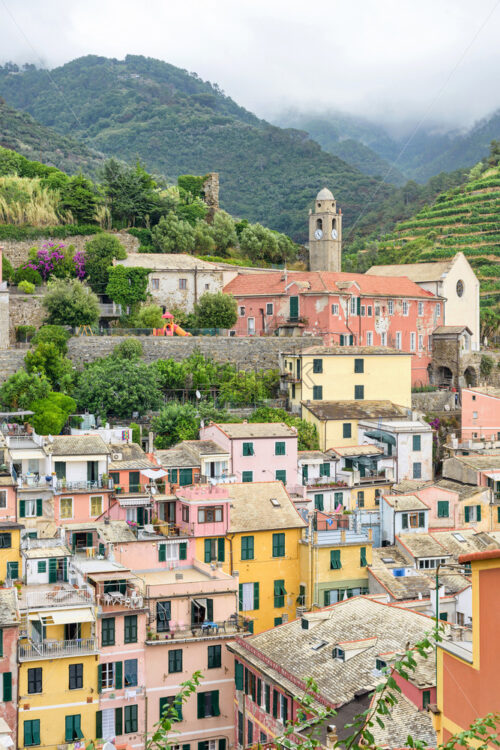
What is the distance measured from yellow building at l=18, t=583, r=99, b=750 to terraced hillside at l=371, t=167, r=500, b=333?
4744 centimetres

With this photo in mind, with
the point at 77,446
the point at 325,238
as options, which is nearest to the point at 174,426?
the point at 77,446

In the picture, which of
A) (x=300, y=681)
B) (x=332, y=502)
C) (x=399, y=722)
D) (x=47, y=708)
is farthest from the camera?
(x=332, y=502)

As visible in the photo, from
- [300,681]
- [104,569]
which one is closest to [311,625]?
[300,681]

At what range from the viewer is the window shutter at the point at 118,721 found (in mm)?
25219

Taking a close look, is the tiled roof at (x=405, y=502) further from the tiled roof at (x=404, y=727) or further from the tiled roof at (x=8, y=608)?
the tiled roof at (x=404, y=727)

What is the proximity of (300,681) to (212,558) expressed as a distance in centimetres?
1015

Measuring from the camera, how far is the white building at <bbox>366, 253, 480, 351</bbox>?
56.7 m

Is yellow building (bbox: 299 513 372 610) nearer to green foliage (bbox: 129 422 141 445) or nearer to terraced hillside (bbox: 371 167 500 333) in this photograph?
Answer: green foliage (bbox: 129 422 141 445)

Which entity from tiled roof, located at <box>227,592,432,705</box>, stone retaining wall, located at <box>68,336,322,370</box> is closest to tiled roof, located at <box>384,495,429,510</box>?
tiled roof, located at <box>227,592,432,705</box>

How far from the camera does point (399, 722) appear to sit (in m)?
19.0

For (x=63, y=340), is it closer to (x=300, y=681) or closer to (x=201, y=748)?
(x=201, y=748)

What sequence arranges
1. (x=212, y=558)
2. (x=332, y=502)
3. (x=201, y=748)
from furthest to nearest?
(x=332, y=502), (x=212, y=558), (x=201, y=748)

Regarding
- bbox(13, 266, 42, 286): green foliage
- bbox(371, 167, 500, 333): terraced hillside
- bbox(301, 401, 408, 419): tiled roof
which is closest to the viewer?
bbox(301, 401, 408, 419): tiled roof

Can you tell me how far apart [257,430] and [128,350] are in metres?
8.99
